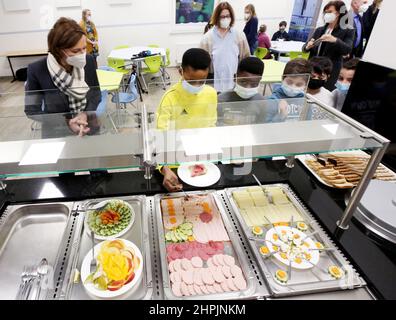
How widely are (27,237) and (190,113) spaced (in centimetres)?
93

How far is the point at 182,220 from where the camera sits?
1.22m

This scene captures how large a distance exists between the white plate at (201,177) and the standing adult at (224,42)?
6.61ft

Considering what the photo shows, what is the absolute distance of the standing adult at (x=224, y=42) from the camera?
10.3ft

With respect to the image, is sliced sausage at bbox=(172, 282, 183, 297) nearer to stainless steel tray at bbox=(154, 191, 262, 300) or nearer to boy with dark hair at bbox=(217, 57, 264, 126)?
stainless steel tray at bbox=(154, 191, 262, 300)

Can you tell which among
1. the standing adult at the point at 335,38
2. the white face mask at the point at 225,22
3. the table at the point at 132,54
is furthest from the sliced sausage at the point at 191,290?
the table at the point at 132,54

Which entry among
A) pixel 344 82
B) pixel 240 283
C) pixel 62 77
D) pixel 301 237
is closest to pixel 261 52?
pixel 344 82

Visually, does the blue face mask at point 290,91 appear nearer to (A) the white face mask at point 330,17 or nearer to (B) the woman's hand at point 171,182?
(B) the woman's hand at point 171,182

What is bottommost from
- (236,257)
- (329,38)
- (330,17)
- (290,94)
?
(236,257)

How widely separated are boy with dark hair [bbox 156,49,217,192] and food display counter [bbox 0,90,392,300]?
0.07 meters

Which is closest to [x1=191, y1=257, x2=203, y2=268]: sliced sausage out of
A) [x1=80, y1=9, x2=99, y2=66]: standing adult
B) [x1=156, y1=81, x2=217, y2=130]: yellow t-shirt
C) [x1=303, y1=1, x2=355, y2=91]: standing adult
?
[x1=156, y1=81, x2=217, y2=130]: yellow t-shirt

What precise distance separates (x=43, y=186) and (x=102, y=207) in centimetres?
39

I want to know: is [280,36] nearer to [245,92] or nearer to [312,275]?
[245,92]
